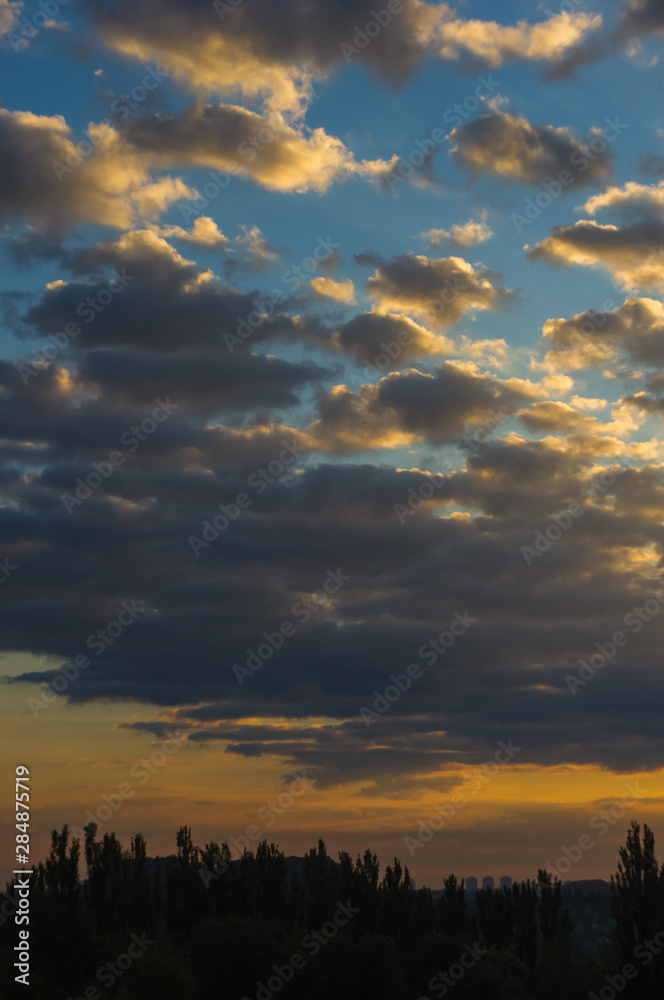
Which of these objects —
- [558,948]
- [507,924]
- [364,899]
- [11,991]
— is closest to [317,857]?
[364,899]

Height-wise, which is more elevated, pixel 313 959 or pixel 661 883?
pixel 661 883

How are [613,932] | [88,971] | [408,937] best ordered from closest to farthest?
[613,932] < [88,971] < [408,937]

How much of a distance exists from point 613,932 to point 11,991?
35.1 metres

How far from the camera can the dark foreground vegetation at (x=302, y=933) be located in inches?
1984

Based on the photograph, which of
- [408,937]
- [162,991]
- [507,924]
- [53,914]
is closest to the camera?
[162,991]

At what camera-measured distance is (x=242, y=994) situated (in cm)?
5300

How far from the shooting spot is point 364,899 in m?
70.9

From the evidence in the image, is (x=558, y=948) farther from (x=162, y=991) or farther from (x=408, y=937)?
(x=162, y=991)

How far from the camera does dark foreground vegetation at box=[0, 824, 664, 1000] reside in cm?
5041

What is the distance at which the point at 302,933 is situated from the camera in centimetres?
6066

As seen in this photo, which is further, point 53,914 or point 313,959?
point 53,914

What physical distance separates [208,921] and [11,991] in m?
13.9

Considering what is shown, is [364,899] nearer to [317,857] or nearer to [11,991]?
[317,857]

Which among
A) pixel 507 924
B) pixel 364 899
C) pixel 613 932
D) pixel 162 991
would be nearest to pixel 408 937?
pixel 364 899
